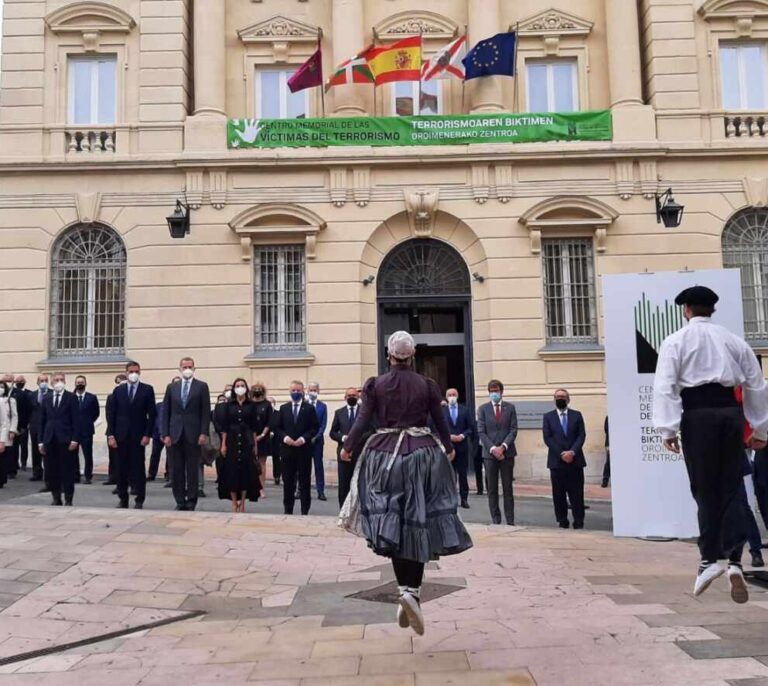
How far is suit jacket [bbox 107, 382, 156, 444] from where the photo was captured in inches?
441

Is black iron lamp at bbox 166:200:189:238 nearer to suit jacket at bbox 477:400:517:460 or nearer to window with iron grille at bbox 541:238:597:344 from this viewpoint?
window with iron grille at bbox 541:238:597:344

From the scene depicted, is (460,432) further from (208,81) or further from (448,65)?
(208,81)

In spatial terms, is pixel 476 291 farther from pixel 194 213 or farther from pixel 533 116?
pixel 194 213

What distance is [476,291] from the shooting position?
58.5 ft

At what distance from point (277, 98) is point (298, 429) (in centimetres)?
1013

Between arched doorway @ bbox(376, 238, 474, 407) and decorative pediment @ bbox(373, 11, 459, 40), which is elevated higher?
decorative pediment @ bbox(373, 11, 459, 40)

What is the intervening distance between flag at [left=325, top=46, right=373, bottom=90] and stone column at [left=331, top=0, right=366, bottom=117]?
0.78m

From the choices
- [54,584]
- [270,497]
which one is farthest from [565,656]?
[270,497]

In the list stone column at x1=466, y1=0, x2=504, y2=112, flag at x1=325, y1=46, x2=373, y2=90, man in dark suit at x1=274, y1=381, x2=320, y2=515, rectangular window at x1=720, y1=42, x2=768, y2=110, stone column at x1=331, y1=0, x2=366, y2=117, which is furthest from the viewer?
rectangular window at x1=720, y1=42, x2=768, y2=110

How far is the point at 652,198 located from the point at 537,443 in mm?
6072

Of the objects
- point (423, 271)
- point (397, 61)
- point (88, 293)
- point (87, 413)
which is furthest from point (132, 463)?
point (397, 61)

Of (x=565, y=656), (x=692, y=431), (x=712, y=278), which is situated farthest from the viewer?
(x=712, y=278)

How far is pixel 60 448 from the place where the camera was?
1170 cm

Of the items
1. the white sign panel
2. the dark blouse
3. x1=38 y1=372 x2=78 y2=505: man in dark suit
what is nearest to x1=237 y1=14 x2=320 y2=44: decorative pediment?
x1=38 y1=372 x2=78 y2=505: man in dark suit
